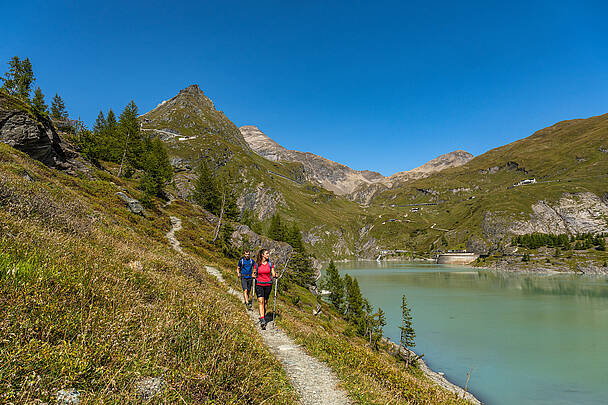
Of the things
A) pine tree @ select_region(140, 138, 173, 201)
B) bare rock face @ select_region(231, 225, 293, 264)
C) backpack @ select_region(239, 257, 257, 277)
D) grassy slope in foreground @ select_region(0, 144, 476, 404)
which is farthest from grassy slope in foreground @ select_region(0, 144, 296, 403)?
bare rock face @ select_region(231, 225, 293, 264)

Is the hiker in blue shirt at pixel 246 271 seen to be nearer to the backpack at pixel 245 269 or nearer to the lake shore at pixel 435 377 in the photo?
the backpack at pixel 245 269

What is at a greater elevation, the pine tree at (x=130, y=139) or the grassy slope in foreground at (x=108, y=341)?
the pine tree at (x=130, y=139)

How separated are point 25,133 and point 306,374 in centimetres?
4629

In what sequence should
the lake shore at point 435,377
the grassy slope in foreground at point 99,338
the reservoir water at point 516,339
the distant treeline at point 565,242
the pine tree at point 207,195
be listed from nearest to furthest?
the grassy slope in foreground at point 99,338, the lake shore at point 435,377, the reservoir water at point 516,339, the pine tree at point 207,195, the distant treeline at point 565,242

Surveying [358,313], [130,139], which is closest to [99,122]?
[130,139]

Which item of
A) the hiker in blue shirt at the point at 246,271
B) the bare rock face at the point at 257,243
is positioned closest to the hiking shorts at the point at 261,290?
the hiker in blue shirt at the point at 246,271

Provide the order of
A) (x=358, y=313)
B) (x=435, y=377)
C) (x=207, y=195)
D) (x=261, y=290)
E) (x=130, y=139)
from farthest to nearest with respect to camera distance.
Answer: (x=207, y=195), (x=130, y=139), (x=358, y=313), (x=435, y=377), (x=261, y=290)

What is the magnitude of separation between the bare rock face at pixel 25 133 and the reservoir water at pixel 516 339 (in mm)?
64629

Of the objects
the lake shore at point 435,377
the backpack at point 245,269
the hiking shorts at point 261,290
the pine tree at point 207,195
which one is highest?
the pine tree at point 207,195

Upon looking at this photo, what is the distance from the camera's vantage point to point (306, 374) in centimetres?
862

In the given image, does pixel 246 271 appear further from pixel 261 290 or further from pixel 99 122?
pixel 99 122

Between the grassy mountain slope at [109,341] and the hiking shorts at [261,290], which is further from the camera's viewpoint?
the hiking shorts at [261,290]

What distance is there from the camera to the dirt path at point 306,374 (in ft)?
23.4

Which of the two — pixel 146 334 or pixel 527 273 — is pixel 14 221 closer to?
pixel 146 334
